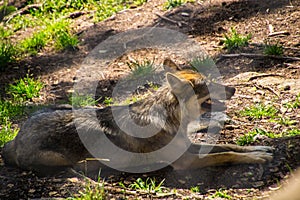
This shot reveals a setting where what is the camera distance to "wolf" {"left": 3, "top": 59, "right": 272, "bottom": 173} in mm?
5301

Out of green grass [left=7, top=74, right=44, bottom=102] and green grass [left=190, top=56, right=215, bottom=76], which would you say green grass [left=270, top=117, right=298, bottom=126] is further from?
green grass [left=7, top=74, right=44, bottom=102]

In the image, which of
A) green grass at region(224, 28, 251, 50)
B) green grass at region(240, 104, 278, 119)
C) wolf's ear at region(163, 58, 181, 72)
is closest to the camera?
wolf's ear at region(163, 58, 181, 72)

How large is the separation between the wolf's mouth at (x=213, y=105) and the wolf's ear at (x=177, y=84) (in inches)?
14.1

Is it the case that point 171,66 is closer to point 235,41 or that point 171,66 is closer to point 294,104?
point 294,104

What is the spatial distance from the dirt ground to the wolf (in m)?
0.18

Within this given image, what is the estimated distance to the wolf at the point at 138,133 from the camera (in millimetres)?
5301

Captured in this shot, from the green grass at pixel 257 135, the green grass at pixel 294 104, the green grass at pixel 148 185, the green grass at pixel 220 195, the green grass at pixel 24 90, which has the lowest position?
the green grass at pixel 220 195

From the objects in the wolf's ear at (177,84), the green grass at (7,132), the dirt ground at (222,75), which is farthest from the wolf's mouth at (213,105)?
the green grass at (7,132)

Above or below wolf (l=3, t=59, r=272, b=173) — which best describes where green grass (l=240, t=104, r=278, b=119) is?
below

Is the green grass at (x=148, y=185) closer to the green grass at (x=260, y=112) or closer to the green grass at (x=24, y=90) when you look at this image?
the green grass at (x=260, y=112)

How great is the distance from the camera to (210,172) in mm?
5180

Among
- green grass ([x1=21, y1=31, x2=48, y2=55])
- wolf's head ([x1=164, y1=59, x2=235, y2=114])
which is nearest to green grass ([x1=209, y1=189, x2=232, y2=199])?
wolf's head ([x1=164, y1=59, x2=235, y2=114])

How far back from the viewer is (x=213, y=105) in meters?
5.93

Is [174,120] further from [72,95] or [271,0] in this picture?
[271,0]
